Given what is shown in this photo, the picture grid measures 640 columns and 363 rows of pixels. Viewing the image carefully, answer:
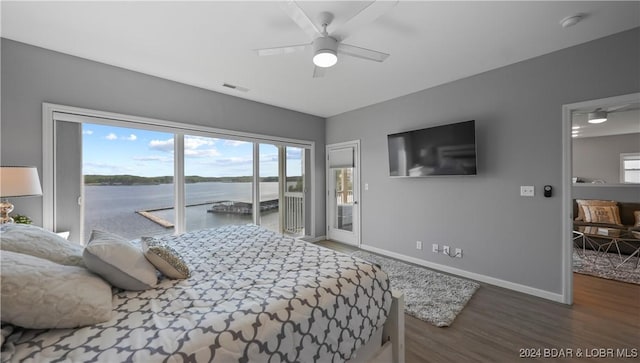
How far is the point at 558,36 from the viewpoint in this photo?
226 centimetres

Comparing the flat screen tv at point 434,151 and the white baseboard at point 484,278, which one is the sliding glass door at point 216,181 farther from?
the white baseboard at point 484,278

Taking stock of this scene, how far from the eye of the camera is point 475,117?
309 cm

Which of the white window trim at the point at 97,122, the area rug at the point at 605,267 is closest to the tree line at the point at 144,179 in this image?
the white window trim at the point at 97,122

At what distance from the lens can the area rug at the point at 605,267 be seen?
304 cm

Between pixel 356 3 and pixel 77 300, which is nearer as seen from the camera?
pixel 77 300

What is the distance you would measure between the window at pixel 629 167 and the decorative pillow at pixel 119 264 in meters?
8.62

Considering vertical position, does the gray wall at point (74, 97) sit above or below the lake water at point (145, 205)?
above

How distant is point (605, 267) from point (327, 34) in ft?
15.9

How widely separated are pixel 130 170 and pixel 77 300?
2567 mm

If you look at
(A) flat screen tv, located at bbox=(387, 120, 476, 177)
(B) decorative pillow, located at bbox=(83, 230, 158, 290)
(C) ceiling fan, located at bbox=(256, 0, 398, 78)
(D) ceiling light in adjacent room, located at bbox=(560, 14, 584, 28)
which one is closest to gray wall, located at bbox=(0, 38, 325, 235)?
(C) ceiling fan, located at bbox=(256, 0, 398, 78)

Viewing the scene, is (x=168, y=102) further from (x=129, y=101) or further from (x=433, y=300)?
(x=433, y=300)

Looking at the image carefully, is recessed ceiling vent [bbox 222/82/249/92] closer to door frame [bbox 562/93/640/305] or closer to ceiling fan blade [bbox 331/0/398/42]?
ceiling fan blade [bbox 331/0/398/42]

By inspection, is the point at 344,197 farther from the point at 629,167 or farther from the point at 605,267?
the point at 629,167

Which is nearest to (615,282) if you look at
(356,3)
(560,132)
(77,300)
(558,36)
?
(560,132)
